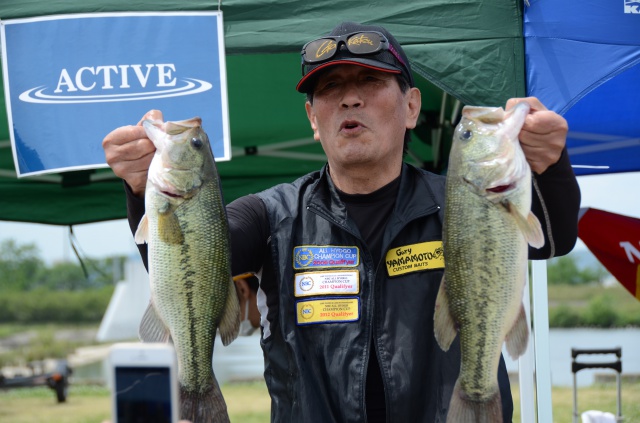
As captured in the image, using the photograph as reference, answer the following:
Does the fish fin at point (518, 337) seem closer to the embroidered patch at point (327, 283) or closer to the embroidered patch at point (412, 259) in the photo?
the embroidered patch at point (412, 259)

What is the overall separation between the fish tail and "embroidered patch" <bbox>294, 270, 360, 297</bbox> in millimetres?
465

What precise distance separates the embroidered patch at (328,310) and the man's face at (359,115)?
0.43 m

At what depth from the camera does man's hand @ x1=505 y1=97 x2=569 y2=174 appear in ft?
7.32

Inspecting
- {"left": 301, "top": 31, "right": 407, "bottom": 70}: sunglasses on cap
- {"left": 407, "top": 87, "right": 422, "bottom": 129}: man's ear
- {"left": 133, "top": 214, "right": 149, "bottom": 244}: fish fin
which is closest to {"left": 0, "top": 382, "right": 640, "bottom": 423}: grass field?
{"left": 407, "top": 87, "right": 422, "bottom": 129}: man's ear

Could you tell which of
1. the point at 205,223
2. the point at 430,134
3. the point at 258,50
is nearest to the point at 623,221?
the point at 430,134

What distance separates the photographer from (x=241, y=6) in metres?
3.98

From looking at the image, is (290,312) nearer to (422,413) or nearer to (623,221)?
(422,413)

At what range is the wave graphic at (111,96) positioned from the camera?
3.91 metres

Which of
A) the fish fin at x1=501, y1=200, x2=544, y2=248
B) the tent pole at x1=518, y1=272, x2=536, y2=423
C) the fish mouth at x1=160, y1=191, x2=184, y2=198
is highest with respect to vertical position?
the fish mouth at x1=160, y1=191, x2=184, y2=198

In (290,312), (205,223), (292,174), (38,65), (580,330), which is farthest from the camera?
(580,330)

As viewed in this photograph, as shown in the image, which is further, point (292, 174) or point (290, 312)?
point (292, 174)

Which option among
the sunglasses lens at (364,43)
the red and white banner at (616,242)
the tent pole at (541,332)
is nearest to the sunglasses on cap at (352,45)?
the sunglasses lens at (364,43)

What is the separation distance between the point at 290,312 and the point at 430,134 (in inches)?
166

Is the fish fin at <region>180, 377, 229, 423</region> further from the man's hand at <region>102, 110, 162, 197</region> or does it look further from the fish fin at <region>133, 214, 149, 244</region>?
the man's hand at <region>102, 110, 162, 197</region>
